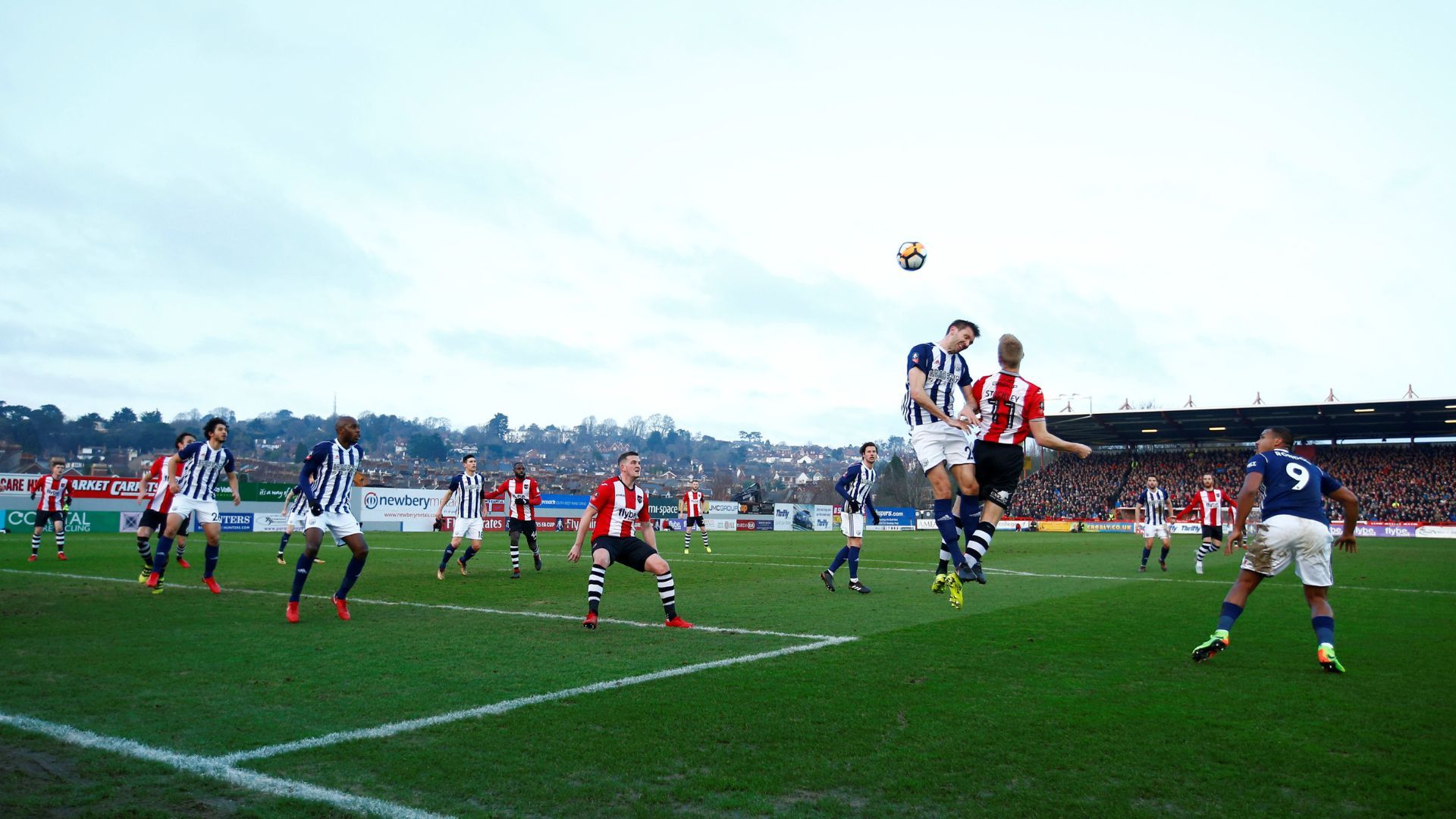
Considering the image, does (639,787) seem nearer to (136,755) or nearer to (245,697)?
(136,755)

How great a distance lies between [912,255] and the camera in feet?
33.2

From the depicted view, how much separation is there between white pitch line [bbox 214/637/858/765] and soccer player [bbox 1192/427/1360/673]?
159 inches

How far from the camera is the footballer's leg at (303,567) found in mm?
9547

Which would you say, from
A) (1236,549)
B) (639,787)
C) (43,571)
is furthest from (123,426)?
(639,787)

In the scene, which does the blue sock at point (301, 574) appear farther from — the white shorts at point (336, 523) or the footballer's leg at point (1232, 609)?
the footballer's leg at point (1232, 609)

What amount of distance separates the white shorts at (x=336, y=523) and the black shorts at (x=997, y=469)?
22.8 ft

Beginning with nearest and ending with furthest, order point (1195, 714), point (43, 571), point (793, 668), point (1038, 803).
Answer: point (1038, 803), point (1195, 714), point (793, 668), point (43, 571)

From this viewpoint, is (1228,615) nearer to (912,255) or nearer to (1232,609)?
(1232,609)

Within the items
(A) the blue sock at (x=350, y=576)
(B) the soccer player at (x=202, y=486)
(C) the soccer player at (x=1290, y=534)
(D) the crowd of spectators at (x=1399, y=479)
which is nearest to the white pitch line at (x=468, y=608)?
(B) the soccer player at (x=202, y=486)

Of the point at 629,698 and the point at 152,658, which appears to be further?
the point at 152,658

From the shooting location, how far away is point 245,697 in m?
5.79

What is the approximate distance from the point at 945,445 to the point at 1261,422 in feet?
185

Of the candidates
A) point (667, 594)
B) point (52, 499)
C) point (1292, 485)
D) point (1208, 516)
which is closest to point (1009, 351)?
point (1292, 485)

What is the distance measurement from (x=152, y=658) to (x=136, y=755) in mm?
3160
